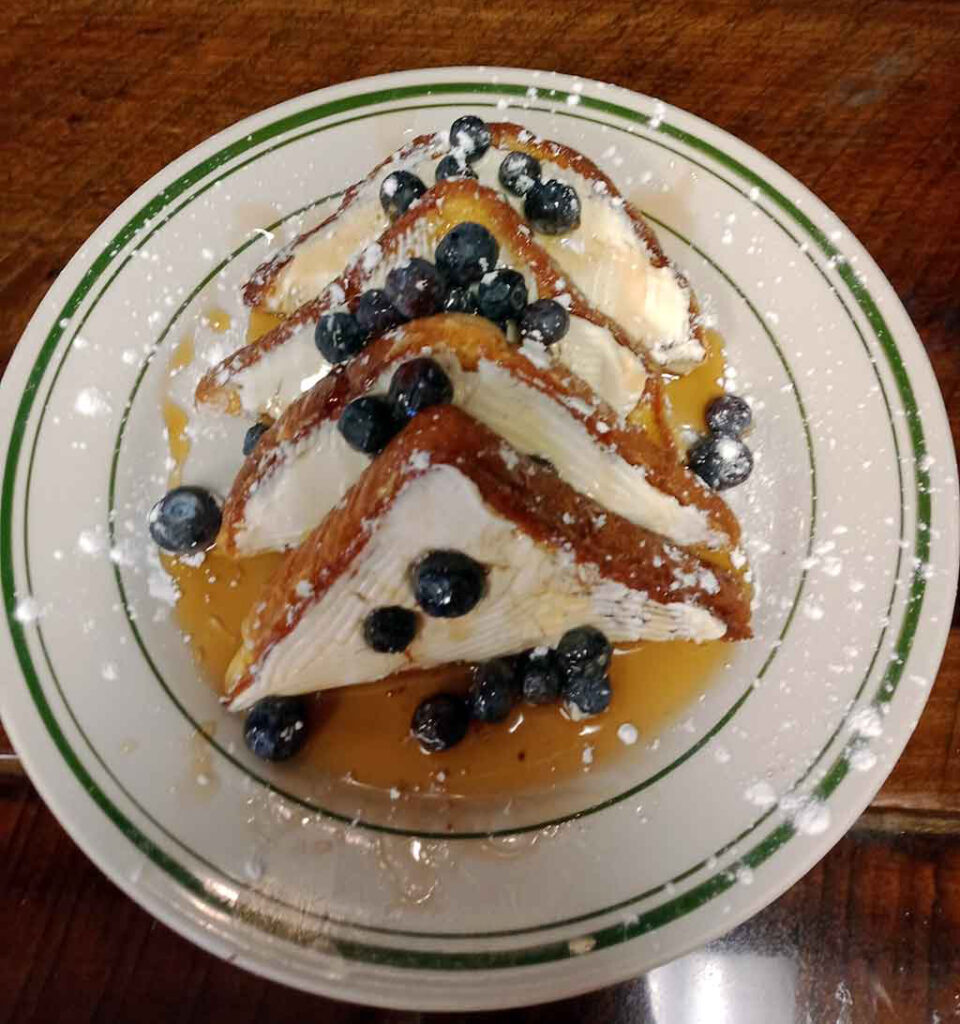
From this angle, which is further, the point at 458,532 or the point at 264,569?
the point at 264,569

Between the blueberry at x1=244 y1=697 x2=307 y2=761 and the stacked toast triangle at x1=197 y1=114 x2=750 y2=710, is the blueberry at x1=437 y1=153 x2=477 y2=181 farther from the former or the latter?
the blueberry at x1=244 y1=697 x2=307 y2=761

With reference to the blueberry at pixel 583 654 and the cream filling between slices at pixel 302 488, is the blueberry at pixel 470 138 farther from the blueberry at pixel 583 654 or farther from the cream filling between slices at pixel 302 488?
the blueberry at pixel 583 654

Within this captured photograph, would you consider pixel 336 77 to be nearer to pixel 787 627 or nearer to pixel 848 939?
pixel 787 627

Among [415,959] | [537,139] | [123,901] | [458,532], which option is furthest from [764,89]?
[123,901]

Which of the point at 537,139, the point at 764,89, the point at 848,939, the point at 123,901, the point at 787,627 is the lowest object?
the point at 848,939

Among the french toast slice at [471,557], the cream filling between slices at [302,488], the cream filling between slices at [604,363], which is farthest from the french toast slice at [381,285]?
the french toast slice at [471,557]
